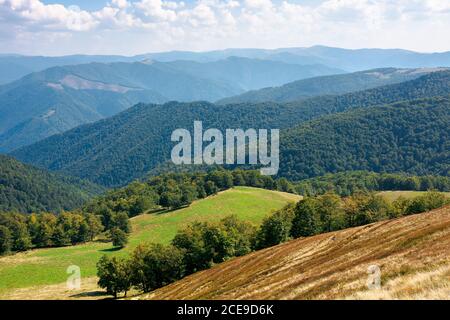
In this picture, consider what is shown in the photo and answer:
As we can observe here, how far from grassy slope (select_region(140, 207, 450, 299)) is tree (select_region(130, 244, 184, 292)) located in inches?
793

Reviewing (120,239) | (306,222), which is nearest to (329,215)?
(306,222)

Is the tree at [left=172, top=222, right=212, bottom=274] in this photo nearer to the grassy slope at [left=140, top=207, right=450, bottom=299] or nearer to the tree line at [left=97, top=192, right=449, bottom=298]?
the tree line at [left=97, top=192, right=449, bottom=298]

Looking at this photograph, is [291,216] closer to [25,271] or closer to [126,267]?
[126,267]

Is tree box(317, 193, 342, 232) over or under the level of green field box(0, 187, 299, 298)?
over

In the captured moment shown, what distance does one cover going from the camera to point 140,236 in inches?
5330

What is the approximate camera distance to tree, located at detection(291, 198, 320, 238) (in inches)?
3824

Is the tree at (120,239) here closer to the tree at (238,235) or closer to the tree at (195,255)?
the tree at (238,235)

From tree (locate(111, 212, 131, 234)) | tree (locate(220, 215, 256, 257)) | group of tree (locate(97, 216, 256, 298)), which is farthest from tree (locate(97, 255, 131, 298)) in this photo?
tree (locate(111, 212, 131, 234))

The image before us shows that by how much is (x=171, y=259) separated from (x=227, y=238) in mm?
12562

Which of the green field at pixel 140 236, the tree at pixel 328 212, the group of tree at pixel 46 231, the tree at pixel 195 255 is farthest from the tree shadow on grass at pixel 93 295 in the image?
the group of tree at pixel 46 231

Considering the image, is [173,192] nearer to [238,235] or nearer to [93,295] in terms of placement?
[238,235]

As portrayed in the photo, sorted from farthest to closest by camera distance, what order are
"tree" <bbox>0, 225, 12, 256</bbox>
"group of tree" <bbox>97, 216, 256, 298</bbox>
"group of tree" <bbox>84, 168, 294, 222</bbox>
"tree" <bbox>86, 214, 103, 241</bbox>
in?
1. "group of tree" <bbox>84, 168, 294, 222</bbox>
2. "tree" <bbox>86, 214, 103, 241</bbox>
3. "tree" <bbox>0, 225, 12, 256</bbox>
4. "group of tree" <bbox>97, 216, 256, 298</bbox>
